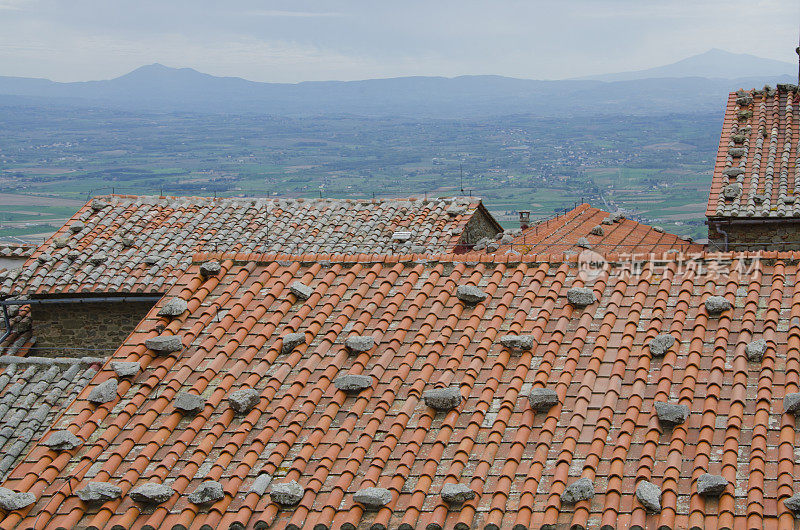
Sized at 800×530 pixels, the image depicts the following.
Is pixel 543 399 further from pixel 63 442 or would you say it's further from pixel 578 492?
pixel 63 442

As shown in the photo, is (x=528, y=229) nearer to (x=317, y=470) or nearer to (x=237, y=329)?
(x=237, y=329)

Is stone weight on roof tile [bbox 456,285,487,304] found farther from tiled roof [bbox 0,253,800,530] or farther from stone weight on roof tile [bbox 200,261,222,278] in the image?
stone weight on roof tile [bbox 200,261,222,278]

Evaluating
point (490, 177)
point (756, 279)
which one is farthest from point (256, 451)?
point (490, 177)

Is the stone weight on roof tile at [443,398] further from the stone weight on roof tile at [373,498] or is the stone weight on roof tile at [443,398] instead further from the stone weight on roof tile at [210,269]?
the stone weight on roof tile at [210,269]

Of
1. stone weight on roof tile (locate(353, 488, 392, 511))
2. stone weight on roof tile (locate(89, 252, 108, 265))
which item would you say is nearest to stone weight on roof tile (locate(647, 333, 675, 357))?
stone weight on roof tile (locate(353, 488, 392, 511))

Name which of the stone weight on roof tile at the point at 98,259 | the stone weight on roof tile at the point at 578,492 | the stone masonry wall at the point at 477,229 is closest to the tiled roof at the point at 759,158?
the stone masonry wall at the point at 477,229
